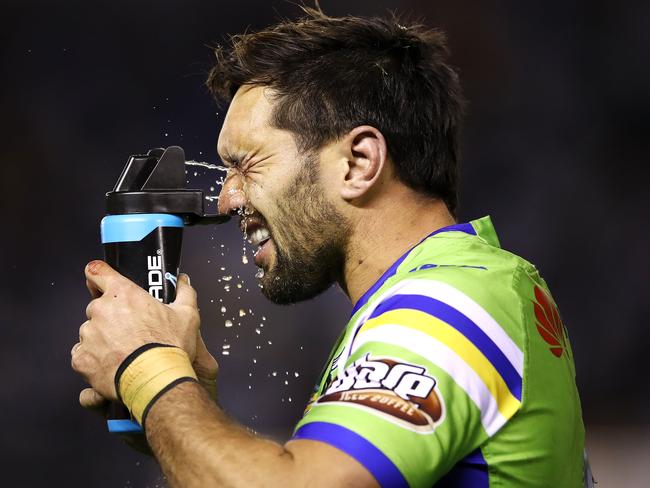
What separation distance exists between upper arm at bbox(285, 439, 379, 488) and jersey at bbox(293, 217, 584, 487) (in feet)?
0.04

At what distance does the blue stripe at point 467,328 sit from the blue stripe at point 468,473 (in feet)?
0.38

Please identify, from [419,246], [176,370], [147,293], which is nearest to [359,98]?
[419,246]

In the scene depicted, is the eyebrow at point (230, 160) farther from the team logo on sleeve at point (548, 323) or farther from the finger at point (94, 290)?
the team logo on sleeve at point (548, 323)

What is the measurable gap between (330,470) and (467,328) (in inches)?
12.4

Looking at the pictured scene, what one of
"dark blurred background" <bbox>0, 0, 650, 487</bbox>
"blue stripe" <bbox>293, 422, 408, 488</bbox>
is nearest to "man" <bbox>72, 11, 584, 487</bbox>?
"blue stripe" <bbox>293, 422, 408, 488</bbox>

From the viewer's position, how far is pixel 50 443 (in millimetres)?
4809

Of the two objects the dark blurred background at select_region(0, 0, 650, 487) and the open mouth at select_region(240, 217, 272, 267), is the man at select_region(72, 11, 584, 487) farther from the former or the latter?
the dark blurred background at select_region(0, 0, 650, 487)

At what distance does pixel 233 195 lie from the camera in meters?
2.02

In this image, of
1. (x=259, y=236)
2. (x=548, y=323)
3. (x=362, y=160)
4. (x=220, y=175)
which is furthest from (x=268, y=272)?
(x=220, y=175)

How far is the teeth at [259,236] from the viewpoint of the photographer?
6.56 feet

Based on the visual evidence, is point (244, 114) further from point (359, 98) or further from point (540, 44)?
point (540, 44)

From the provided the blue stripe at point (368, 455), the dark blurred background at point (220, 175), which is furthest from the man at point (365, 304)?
the dark blurred background at point (220, 175)

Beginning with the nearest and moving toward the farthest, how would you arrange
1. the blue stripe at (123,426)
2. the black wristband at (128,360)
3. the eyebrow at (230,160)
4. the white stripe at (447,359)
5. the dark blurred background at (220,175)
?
the white stripe at (447,359), the black wristband at (128,360), the blue stripe at (123,426), the eyebrow at (230,160), the dark blurred background at (220,175)

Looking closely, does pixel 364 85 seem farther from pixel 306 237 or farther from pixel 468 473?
pixel 468 473
